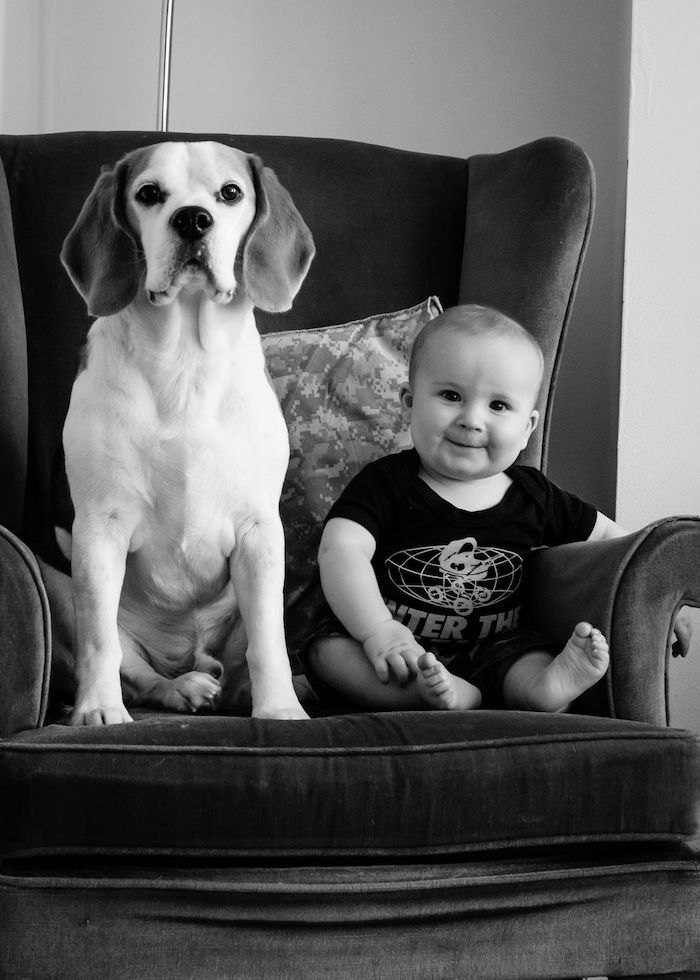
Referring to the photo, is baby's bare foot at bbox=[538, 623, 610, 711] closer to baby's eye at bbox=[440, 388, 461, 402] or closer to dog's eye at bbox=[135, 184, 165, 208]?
baby's eye at bbox=[440, 388, 461, 402]

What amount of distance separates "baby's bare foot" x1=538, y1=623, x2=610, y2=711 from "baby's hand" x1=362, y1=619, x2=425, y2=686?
166 mm

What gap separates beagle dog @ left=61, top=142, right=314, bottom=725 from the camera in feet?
4.62

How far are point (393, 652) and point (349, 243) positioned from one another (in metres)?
0.93

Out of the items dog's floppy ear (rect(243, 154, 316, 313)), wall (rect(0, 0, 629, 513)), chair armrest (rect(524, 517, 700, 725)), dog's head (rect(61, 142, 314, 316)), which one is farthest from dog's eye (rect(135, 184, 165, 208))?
wall (rect(0, 0, 629, 513))

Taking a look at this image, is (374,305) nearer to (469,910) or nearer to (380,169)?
→ (380,169)

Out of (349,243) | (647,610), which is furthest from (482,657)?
(349,243)

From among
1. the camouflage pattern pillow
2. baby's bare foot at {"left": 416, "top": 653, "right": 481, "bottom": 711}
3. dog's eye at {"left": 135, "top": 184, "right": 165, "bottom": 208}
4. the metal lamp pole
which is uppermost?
the metal lamp pole

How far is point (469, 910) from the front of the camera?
1146mm

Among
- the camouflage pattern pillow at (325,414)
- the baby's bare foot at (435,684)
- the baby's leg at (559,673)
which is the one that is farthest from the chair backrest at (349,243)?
the baby's bare foot at (435,684)

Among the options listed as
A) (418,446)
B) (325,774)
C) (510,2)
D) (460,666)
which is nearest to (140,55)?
(510,2)

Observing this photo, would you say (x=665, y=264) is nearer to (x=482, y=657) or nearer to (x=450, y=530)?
(x=450, y=530)

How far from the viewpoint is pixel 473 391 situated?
5.23ft

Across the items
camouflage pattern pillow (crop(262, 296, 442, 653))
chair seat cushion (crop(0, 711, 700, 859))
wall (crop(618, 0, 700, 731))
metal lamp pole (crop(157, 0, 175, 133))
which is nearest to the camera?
chair seat cushion (crop(0, 711, 700, 859))

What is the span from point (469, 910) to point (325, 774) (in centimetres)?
21
